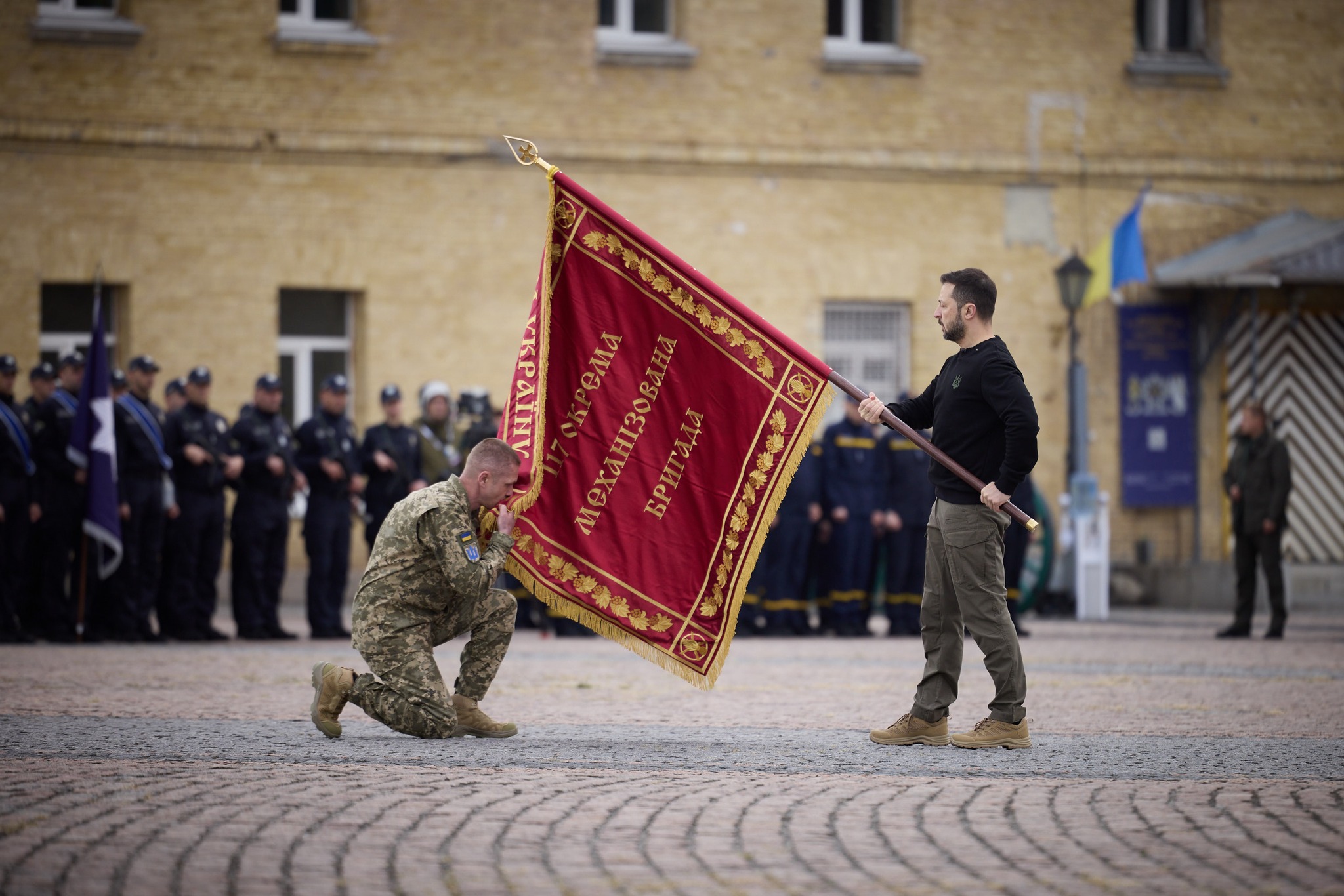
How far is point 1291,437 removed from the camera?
70.7 ft

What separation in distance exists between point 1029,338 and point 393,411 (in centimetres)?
852

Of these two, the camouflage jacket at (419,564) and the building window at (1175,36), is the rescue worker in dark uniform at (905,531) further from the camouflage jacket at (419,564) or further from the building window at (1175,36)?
the camouflage jacket at (419,564)

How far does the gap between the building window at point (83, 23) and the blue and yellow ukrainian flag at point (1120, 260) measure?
10.5m

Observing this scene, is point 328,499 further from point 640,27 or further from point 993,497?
point 993,497

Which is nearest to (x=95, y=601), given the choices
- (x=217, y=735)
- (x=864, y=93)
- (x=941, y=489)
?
(x=217, y=735)

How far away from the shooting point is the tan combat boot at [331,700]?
777cm

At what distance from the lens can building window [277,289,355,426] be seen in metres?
19.8

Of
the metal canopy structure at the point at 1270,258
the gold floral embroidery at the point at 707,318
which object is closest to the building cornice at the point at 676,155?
the metal canopy structure at the point at 1270,258

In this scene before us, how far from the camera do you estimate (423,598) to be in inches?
311

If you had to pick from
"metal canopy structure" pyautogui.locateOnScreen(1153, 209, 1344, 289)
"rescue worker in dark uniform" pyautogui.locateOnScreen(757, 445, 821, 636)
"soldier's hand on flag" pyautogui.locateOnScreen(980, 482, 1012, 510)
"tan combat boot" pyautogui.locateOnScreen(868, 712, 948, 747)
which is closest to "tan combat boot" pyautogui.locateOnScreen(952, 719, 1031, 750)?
"tan combat boot" pyautogui.locateOnScreen(868, 712, 948, 747)

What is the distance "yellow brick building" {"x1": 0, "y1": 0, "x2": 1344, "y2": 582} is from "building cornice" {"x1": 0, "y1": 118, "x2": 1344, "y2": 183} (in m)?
0.03

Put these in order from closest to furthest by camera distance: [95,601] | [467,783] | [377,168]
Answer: [467,783] → [95,601] → [377,168]

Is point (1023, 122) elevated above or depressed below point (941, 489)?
above

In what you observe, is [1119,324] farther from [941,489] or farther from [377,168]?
[941,489]
